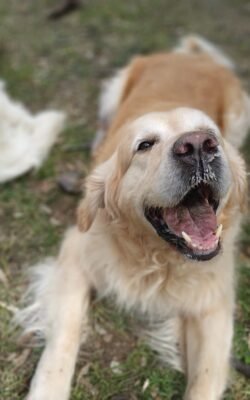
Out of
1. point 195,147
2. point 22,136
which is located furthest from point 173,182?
point 22,136

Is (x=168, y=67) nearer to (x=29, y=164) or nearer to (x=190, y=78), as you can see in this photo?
(x=190, y=78)

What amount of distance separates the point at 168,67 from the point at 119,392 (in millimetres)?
2161

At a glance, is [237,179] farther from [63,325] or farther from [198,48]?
[198,48]

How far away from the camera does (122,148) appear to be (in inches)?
113

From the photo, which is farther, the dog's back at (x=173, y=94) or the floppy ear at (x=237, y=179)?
the dog's back at (x=173, y=94)

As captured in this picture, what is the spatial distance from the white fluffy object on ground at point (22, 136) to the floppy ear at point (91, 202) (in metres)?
1.28

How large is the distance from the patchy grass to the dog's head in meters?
0.64

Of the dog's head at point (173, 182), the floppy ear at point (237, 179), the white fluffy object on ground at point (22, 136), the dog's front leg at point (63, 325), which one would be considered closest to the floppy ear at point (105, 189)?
the dog's head at point (173, 182)

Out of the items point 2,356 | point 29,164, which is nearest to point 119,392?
point 2,356

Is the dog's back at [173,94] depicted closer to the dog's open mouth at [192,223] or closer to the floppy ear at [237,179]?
the floppy ear at [237,179]

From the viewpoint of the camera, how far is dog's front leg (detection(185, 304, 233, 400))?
2713 millimetres

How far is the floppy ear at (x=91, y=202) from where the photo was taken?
293 cm

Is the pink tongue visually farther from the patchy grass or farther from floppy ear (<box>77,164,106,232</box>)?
the patchy grass

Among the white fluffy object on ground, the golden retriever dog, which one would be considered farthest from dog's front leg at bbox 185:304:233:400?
the white fluffy object on ground
